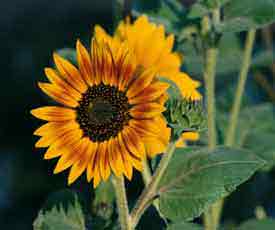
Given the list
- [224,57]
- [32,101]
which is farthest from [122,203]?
[32,101]

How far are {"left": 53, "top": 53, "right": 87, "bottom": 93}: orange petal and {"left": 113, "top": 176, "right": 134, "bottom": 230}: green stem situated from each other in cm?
13

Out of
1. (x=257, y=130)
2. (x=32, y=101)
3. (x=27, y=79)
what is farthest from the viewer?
(x=27, y=79)

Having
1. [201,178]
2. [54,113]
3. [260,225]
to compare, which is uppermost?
[54,113]

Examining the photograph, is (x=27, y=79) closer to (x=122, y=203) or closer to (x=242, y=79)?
(x=242, y=79)

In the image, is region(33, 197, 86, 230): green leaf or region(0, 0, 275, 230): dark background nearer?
region(33, 197, 86, 230): green leaf

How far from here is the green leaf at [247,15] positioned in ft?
3.87

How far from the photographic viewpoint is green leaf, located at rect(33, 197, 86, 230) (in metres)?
1.08

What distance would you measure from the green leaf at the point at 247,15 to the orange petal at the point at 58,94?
0.29 metres

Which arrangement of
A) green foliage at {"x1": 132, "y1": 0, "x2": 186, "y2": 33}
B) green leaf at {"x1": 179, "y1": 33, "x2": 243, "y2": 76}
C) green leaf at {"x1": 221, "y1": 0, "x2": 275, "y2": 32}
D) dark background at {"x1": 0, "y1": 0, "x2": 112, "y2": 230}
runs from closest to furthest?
green leaf at {"x1": 221, "y1": 0, "x2": 275, "y2": 32}
green foliage at {"x1": 132, "y1": 0, "x2": 186, "y2": 33}
green leaf at {"x1": 179, "y1": 33, "x2": 243, "y2": 76}
dark background at {"x1": 0, "y1": 0, "x2": 112, "y2": 230}

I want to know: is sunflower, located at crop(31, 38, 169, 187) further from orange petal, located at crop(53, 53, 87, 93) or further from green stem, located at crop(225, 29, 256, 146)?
green stem, located at crop(225, 29, 256, 146)

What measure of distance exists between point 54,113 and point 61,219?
190mm

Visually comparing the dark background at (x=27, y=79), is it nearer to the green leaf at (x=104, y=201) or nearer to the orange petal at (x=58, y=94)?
the green leaf at (x=104, y=201)

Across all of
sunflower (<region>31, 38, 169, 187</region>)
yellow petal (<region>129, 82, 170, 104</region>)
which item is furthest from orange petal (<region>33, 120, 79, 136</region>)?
yellow petal (<region>129, 82, 170, 104</region>)

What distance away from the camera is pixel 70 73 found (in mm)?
1001
